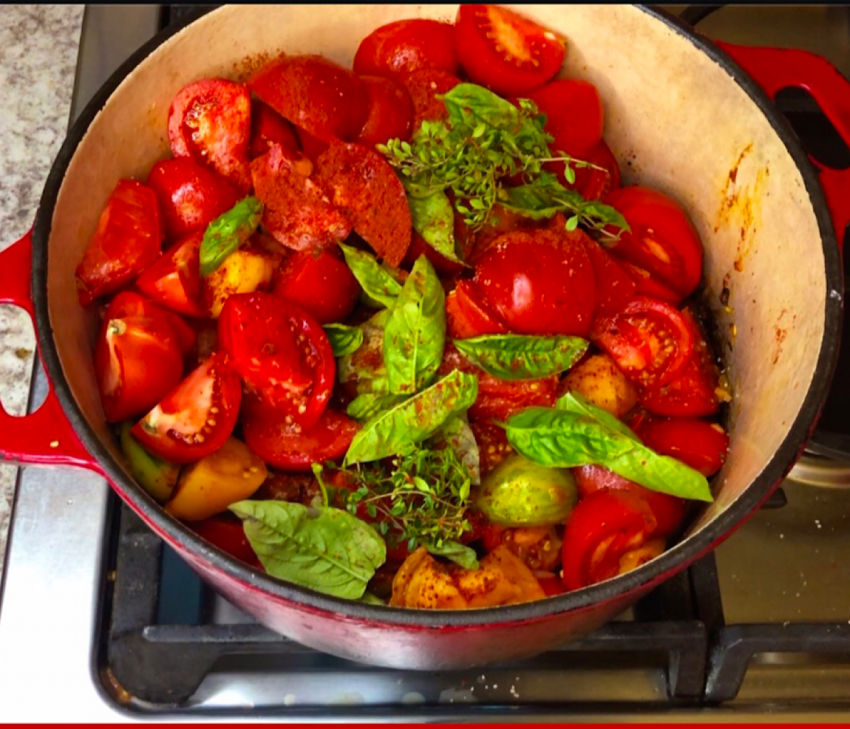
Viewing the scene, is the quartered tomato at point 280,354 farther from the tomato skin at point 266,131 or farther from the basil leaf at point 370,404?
the tomato skin at point 266,131

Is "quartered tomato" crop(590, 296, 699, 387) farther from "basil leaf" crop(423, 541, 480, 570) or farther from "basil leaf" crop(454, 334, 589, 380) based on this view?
"basil leaf" crop(423, 541, 480, 570)

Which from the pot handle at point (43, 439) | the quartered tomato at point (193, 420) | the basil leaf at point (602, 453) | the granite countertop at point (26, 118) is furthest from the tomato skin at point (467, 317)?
the granite countertop at point (26, 118)

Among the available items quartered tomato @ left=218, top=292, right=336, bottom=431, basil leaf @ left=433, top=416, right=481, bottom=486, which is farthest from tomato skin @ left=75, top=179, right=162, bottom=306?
basil leaf @ left=433, top=416, right=481, bottom=486

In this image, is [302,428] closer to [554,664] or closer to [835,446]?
[554,664]

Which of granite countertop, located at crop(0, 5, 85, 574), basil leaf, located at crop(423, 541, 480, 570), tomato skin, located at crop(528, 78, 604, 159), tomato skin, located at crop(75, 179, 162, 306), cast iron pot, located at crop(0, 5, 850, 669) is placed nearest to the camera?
cast iron pot, located at crop(0, 5, 850, 669)

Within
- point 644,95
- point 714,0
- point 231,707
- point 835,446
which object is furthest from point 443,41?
point 231,707

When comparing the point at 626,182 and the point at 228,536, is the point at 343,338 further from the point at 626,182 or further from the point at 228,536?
the point at 626,182
